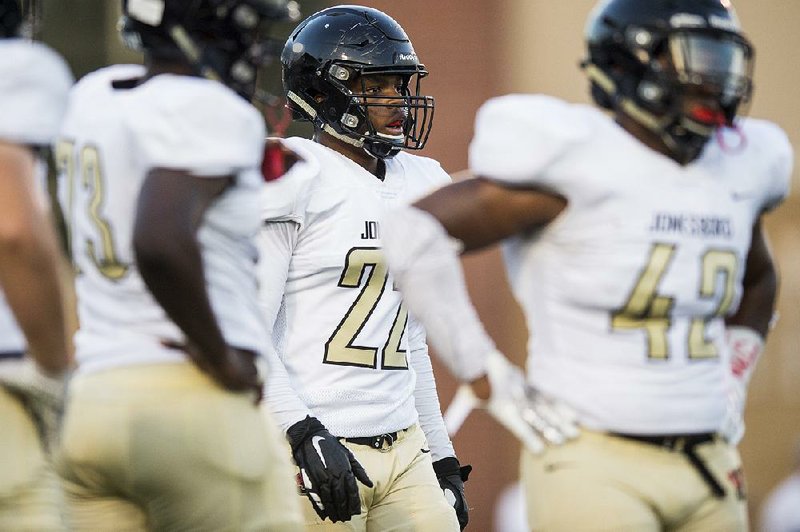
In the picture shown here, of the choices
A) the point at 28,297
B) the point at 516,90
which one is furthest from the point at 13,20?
the point at 516,90

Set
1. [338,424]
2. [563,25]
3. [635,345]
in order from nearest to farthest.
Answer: [635,345], [338,424], [563,25]

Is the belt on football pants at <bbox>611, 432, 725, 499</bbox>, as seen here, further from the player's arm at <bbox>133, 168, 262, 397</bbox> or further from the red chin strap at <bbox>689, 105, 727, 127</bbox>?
the player's arm at <bbox>133, 168, 262, 397</bbox>

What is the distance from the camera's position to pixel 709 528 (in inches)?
126

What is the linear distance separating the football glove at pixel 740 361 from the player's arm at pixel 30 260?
1454 millimetres

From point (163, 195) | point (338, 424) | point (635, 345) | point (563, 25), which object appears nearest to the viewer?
point (163, 195)

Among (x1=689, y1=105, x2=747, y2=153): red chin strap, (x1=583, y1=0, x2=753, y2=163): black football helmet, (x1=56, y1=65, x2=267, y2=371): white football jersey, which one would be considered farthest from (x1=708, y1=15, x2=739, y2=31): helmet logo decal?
(x1=56, y1=65, x2=267, y2=371): white football jersey

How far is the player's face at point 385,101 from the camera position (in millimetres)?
4531

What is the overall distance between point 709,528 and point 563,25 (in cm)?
700

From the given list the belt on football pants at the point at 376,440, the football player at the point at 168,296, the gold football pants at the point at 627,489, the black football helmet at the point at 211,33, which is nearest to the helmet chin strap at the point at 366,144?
the belt on football pants at the point at 376,440

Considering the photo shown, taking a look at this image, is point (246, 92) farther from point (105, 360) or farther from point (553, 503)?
point (553, 503)

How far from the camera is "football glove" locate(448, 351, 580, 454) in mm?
3201

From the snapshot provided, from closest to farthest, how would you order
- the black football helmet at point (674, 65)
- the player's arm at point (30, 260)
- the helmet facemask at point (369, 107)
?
1. the player's arm at point (30, 260)
2. the black football helmet at point (674, 65)
3. the helmet facemask at point (369, 107)

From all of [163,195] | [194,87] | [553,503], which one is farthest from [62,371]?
[553,503]

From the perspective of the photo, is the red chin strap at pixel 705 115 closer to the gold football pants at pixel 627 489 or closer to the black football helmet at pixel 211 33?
the gold football pants at pixel 627 489
